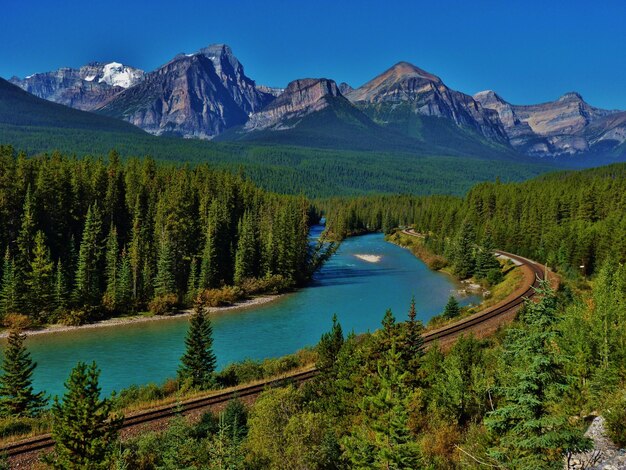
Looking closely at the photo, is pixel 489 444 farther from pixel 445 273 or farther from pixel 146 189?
pixel 445 273

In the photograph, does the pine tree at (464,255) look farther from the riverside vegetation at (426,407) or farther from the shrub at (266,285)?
the riverside vegetation at (426,407)

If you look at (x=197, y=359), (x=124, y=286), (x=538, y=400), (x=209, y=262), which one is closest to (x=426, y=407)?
(x=538, y=400)

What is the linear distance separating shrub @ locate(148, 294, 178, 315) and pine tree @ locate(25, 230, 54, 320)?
11170mm

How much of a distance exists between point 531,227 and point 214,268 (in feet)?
219

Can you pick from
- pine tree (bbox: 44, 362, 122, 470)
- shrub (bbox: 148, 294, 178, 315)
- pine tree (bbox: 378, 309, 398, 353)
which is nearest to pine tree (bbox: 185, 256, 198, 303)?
shrub (bbox: 148, 294, 178, 315)

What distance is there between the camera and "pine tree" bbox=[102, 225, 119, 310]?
59.4m

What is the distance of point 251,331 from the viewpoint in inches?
2130

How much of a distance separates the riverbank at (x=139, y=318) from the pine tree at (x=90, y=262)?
145 inches

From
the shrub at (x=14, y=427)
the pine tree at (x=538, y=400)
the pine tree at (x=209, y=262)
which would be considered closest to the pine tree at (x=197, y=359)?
the shrub at (x=14, y=427)

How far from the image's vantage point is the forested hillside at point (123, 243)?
2253 inches

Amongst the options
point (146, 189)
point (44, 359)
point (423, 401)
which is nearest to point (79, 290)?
point (44, 359)

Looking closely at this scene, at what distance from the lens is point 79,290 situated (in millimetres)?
57875

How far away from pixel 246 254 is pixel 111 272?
19.9 m

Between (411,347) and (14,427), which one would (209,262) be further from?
(411,347)
